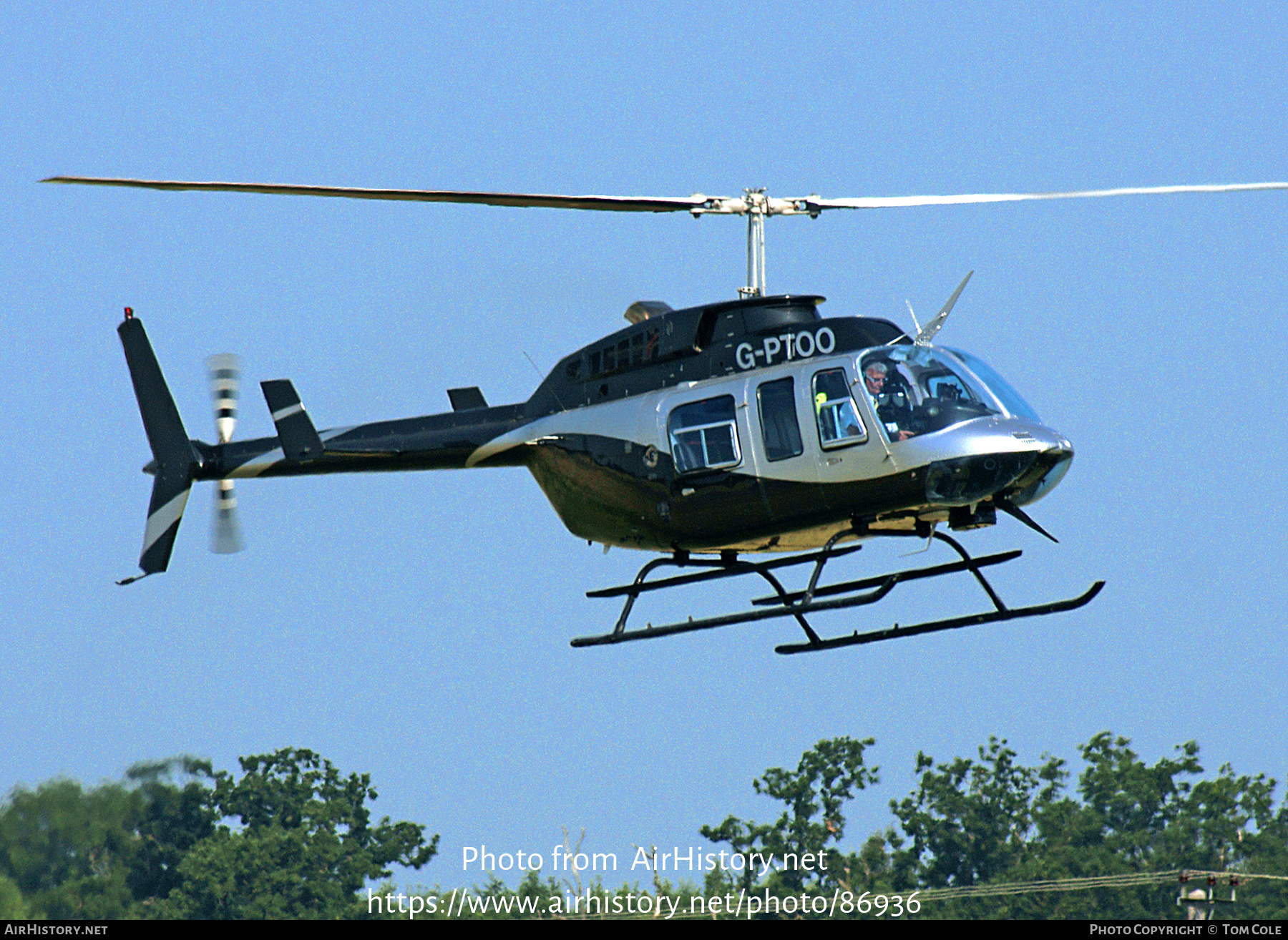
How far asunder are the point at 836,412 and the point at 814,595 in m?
1.72

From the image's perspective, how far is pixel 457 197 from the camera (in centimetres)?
1884

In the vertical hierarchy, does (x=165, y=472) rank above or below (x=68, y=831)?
above

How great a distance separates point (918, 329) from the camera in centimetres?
1866

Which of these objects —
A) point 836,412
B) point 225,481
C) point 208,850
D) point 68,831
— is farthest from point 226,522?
point 208,850

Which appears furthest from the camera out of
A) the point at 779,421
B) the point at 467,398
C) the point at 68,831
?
the point at 68,831

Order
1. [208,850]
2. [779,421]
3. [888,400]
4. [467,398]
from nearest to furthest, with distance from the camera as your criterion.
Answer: [888,400]
[779,421]
[467,398]
[208,850]

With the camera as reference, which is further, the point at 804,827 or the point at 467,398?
the point at 804,827

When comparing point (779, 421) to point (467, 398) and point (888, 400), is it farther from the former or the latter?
point (467, 398)

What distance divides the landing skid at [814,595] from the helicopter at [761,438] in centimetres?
2

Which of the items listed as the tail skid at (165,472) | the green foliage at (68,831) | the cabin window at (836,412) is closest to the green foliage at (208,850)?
the green foliage at (68,831)

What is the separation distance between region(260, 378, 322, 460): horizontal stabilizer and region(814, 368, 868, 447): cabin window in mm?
6079

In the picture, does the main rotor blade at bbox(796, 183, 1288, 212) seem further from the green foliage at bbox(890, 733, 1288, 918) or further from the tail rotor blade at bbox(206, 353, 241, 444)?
the green foliage at bbox(890, 733, 1288, 918)
